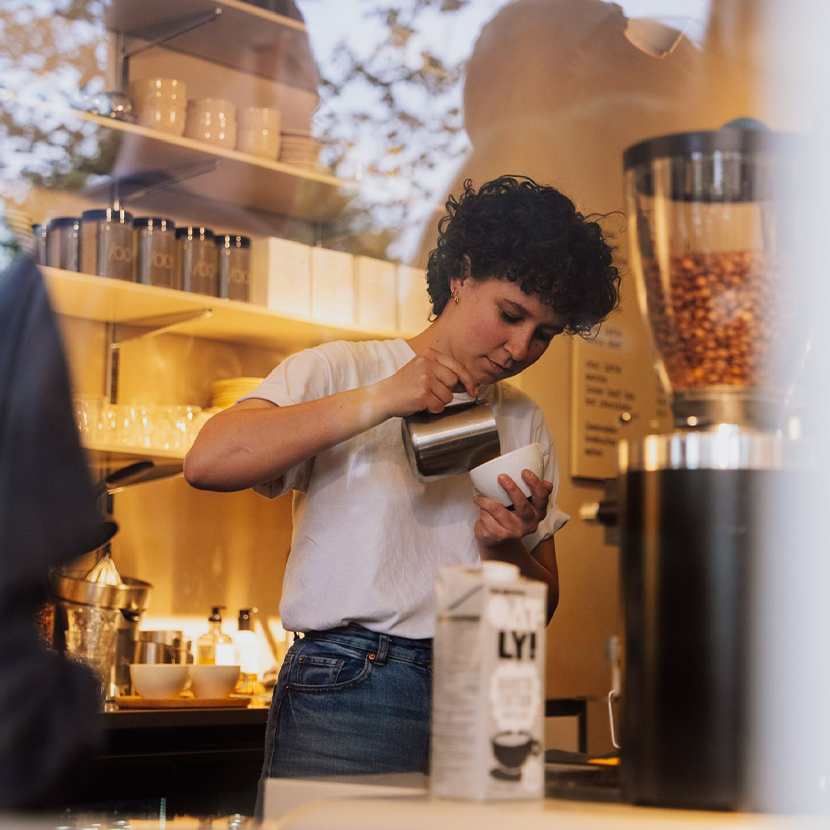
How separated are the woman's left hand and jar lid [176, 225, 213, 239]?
89 cm

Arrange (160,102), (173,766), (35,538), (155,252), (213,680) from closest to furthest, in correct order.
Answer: (35,538), (173,766), (213,680), (160,102), (155,252)

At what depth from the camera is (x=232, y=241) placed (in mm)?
1617

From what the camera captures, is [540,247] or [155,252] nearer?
[540,247]

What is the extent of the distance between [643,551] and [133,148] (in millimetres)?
1037

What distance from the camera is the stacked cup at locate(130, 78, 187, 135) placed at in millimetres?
1294

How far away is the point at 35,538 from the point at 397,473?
1.05 feet

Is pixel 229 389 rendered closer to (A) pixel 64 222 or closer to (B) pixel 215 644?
(B) pixel 215 644

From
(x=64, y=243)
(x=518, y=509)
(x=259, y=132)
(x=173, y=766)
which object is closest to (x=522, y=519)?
(x=518, y=509)

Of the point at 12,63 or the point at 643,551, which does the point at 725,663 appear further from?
the point at 12,63

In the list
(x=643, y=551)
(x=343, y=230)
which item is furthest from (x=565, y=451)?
(x=343, y=230)

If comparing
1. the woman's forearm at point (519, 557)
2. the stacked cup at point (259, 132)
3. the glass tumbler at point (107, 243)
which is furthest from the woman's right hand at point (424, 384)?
the stacked cup at point (259, 132)

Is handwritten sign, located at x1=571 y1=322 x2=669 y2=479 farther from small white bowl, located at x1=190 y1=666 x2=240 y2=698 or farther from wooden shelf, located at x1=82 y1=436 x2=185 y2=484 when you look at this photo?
wooden shelf, located at x1=82 y1=436 x2=185 y2=484

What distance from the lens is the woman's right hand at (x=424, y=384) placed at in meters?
0.75

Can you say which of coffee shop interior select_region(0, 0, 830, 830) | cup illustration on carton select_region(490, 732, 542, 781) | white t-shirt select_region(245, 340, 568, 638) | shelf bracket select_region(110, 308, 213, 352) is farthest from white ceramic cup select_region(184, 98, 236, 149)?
cup illustration on carton select_region(490, 732, 542, 781)
